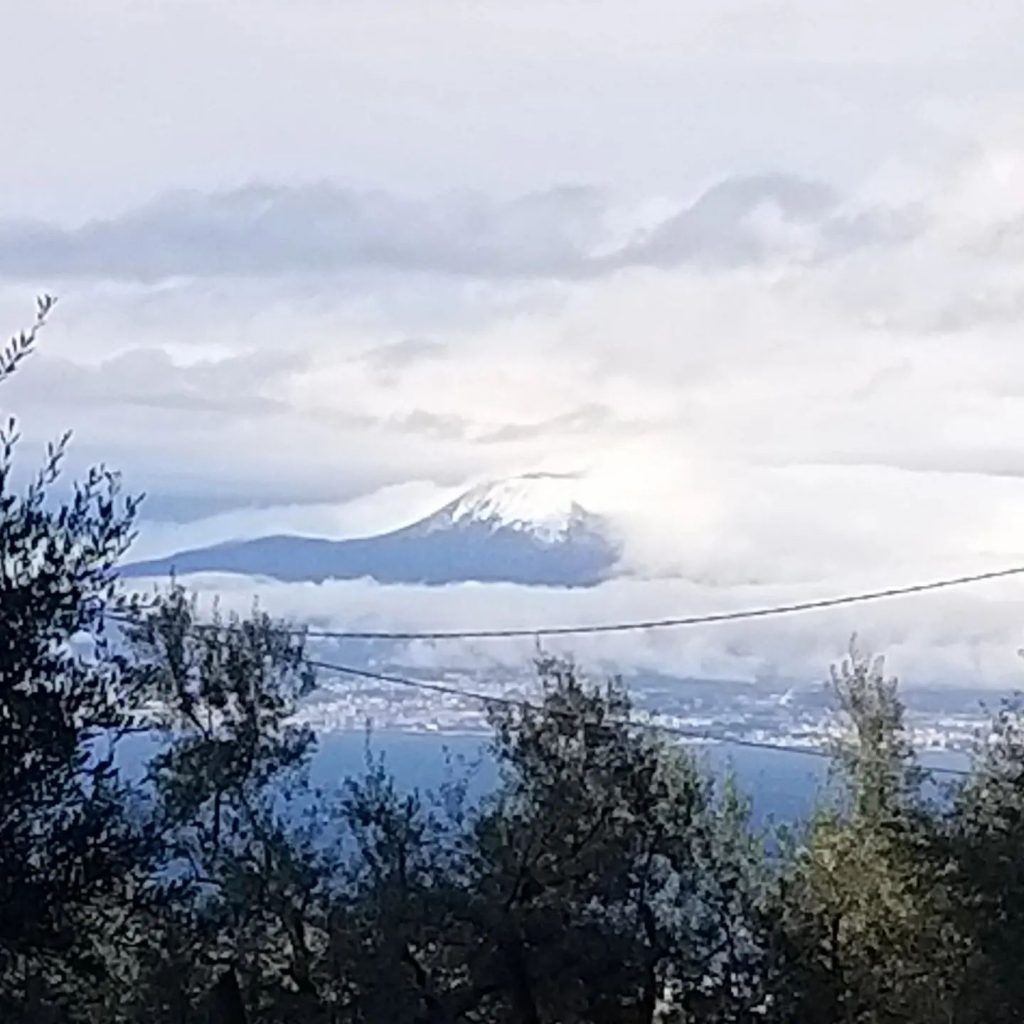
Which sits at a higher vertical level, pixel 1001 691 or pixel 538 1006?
pixel 1001 691

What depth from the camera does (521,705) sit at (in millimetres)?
17547

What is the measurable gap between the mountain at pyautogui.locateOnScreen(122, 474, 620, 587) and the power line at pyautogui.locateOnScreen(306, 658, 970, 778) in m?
5.02

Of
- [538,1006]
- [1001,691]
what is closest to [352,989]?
[538,1006]

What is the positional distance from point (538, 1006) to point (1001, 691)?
5.34m

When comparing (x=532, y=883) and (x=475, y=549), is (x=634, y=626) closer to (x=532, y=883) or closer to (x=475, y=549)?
(x=532, y=883)

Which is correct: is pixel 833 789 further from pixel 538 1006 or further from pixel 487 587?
pixel 487 587

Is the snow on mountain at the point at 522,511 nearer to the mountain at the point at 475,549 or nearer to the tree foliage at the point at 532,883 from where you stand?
the mountain at the point at 475,549

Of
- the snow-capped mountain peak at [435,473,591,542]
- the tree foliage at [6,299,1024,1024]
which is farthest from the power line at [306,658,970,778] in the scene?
the snow-capped mountain peak at [435,473,591,542]

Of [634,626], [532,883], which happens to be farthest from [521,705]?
[634,626]

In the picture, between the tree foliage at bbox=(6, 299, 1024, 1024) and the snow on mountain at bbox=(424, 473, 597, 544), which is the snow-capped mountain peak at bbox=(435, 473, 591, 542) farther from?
the tree foliage at bbox=(6, 299, 1024, 1024)

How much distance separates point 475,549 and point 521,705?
3310 centimetres

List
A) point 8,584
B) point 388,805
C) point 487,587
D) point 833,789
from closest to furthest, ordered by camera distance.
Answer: point 8,584, point 388,805, point 833,789, point 487,587

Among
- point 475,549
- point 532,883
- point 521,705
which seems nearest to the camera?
point 532,883

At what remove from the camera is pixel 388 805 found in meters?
16.6
